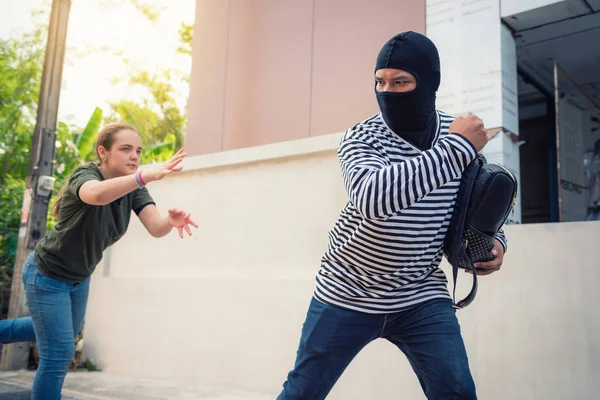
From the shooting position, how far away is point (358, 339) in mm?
2131

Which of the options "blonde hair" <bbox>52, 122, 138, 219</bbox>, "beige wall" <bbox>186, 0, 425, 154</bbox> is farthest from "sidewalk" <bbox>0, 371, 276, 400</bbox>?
"beige wall" <bbox>186, 0, 425, 154</bbox>

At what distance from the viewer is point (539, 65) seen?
634 centimetres

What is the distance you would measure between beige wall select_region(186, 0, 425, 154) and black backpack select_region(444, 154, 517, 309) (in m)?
3.99

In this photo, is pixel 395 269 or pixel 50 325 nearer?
pixel 395 269

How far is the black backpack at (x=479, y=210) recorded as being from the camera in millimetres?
2070

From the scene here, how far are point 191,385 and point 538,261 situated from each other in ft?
11.7

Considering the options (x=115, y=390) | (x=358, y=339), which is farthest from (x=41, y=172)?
(x=358, y=339)

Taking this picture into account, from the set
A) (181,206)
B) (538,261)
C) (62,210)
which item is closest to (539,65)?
(538,261)

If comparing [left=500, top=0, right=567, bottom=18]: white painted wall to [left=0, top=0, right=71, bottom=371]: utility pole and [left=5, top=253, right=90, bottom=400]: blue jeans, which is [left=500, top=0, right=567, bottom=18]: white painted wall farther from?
[left=0, top=0, right=71, bottom=371]: utility pole

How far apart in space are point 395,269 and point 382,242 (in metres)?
0.12

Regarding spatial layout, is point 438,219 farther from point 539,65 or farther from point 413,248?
point 539,65

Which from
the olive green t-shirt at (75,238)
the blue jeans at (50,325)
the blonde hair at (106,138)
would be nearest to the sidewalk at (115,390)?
the blue jeans at (50,325)

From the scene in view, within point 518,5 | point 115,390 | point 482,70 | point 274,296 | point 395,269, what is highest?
point 518,5

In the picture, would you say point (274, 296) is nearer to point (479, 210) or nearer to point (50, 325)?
point (50, 325)
